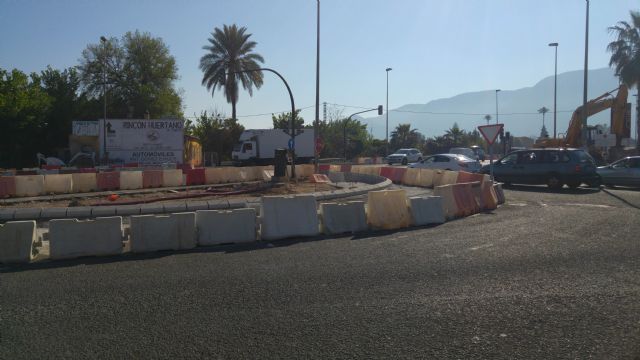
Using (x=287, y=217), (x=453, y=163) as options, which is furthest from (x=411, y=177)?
(x=287, y=217)

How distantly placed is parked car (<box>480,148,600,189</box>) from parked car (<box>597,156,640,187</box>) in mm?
973

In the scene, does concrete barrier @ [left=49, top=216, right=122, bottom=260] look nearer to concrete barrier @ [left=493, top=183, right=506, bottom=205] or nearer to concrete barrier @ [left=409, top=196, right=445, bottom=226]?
concrete barrier @ [left=409, top=196, right=445, bottom=226]

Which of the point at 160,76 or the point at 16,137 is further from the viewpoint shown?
the point at 160,76

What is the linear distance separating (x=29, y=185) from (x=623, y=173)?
22657mm

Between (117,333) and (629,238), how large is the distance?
851 centimetres

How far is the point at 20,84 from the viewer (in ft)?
158

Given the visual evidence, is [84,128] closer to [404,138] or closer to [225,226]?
[225,226]

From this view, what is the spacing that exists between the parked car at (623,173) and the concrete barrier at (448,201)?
11.0 m

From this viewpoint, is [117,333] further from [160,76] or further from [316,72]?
[160,76]

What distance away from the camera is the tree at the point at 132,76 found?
2226 inches

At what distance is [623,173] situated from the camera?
19172mm

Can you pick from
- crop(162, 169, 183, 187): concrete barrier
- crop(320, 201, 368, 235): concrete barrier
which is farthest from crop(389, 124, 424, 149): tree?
crop(320, 201, 368, 235): concrete barrier

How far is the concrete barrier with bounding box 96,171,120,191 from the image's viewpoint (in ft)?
68.1

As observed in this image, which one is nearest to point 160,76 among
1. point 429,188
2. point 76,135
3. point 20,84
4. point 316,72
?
point 20,84
